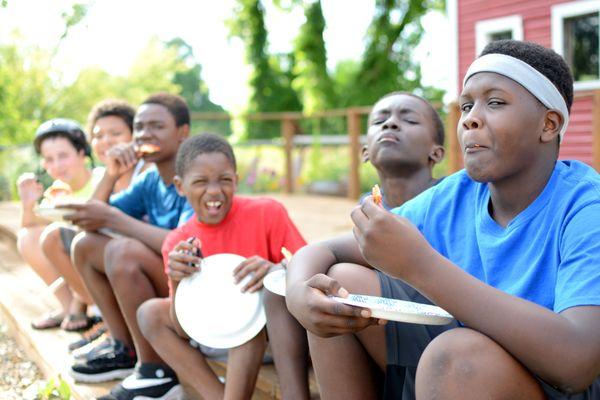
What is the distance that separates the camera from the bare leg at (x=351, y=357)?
1.64 m

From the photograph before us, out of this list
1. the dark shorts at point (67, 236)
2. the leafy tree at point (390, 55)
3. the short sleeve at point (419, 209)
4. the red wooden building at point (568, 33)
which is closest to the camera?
the short sleeve at point (419, 209)

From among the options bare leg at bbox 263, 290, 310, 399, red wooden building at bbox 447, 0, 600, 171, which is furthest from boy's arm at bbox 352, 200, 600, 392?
red wooden building at bbox 447, 0, 600, 171

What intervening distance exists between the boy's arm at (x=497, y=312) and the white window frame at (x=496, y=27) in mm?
7885

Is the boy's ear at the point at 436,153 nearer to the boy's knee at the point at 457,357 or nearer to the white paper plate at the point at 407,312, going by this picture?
the white paper plate at the point at 407,312

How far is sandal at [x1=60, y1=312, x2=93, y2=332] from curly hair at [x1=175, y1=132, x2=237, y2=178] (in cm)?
145

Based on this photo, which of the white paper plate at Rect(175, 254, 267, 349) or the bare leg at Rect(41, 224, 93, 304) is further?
the bare leg at Rect(41, 224, 93, 304)

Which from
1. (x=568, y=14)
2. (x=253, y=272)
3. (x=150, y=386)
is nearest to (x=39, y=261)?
(x=150, y=386)

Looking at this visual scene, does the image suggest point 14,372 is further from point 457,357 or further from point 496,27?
point 496,27

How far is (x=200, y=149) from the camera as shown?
250 centimetres

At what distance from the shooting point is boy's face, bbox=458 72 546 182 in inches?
57.5

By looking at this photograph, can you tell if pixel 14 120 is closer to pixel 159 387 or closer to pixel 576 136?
pixel 576 136

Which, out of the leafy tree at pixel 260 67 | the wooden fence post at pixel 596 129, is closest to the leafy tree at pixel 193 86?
the leafy tree at pixel 260 67

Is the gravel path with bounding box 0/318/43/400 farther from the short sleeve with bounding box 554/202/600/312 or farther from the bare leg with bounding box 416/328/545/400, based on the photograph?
the short sleeve with bounding box 554/202/600/312

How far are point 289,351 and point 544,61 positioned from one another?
3.51 ft
